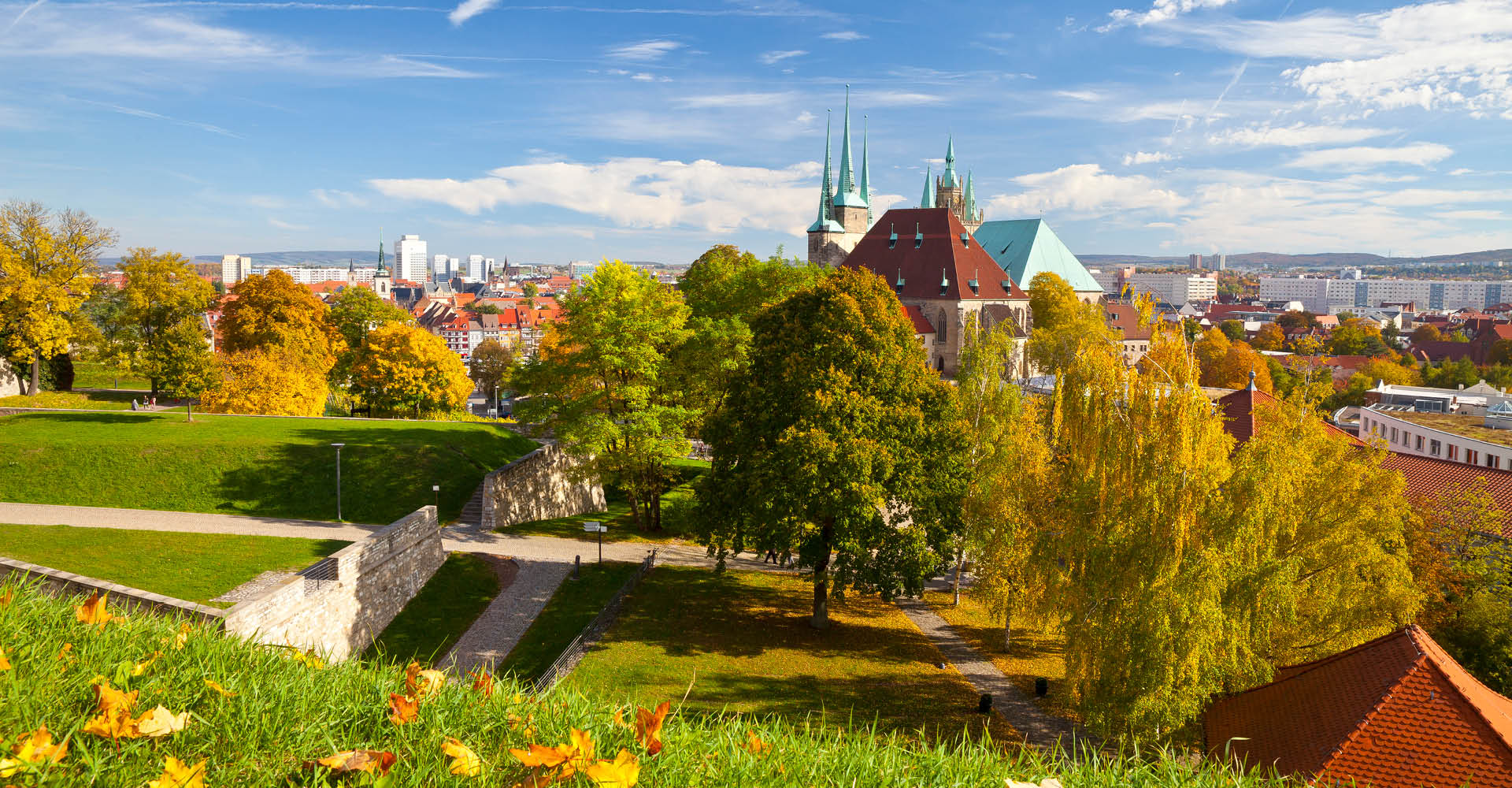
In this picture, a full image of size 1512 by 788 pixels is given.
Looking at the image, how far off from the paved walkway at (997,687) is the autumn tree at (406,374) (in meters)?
26.3

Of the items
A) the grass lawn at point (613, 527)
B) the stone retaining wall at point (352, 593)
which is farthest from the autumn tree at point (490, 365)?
the stone retaining wall at point (352, 593)

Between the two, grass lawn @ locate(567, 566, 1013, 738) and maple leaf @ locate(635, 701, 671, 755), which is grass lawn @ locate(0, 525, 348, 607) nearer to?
grass lawn @ locate(567, 566, 1013, 738)

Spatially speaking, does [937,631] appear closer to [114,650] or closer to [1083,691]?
[1083,691]

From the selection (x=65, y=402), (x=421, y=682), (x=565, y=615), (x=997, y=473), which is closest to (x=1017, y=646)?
(x=997, y=473)

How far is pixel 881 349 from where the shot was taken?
21.1 metres

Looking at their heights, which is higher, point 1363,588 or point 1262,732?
point 1363,588

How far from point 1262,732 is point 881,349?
11253mm

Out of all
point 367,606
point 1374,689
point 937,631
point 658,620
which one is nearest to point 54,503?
point 367,606

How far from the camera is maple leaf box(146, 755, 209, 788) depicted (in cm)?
282

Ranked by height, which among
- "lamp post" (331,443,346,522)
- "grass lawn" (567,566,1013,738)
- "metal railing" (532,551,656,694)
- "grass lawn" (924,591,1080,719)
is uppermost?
"lamp post" (331,443,346,522)

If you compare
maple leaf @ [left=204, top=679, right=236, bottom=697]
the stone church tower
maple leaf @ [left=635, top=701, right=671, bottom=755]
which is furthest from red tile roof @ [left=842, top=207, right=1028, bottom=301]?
maple leaf @ [left=204, top=679, right=236, bottom=697]

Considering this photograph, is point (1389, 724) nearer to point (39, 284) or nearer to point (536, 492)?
point (536, 492)

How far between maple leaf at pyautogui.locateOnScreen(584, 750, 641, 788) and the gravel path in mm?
16304

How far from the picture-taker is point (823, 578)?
20.9m
